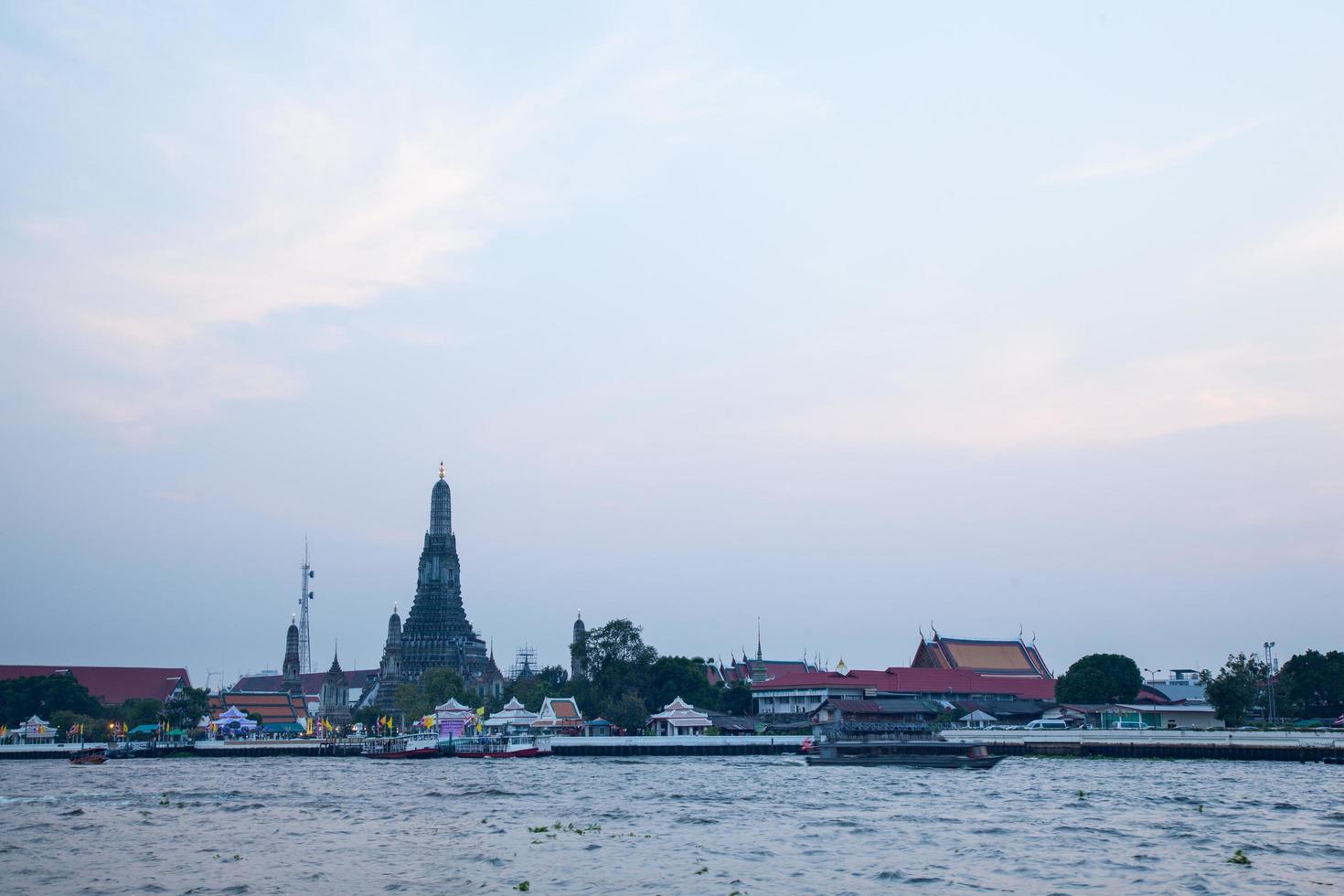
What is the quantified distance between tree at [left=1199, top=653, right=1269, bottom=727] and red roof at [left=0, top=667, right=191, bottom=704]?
4764 inches

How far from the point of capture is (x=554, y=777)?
70.4 m

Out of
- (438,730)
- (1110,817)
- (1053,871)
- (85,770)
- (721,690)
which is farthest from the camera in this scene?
(721,690)

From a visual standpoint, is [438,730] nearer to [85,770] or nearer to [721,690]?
[721,690]

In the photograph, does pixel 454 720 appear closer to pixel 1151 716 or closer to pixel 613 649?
pixel 613 649

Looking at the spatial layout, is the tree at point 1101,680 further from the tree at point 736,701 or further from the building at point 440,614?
the building at point 440,614

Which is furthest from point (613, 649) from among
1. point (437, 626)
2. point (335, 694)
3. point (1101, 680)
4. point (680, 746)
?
point (335, 694)

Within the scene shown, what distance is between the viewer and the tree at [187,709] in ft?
390

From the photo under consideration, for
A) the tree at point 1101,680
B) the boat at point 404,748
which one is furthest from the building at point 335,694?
the tree at point 1101,680

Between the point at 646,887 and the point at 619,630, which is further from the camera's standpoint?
the point at 619,630

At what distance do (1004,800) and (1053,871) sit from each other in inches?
746

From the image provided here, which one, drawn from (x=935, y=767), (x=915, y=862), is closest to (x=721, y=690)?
(x=935, y=767)

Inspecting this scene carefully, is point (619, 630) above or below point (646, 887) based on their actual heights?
above

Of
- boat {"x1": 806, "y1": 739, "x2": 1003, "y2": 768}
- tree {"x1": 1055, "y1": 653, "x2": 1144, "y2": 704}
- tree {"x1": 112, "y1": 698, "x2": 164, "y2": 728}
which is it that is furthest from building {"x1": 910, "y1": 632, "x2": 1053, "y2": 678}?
tree {"x1": 112, "y1": 698, "x2": 164, "y2": 728}

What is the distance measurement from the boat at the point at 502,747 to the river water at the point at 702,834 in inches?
1120
